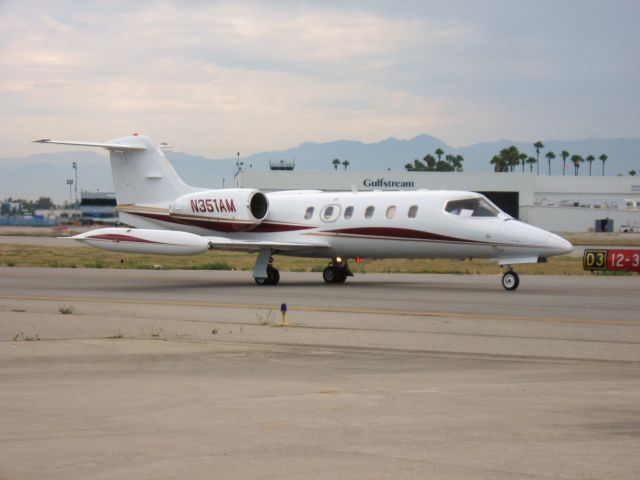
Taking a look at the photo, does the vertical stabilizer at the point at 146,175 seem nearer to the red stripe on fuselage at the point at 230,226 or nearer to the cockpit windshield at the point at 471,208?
the red stripe on fuselage at the point at 230,226

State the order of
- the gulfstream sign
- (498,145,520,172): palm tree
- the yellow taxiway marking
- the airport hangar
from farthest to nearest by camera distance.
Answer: (498,145,520,172): palm tree < the gulfstream sign < the airport hangar < the yellow taxiway marking

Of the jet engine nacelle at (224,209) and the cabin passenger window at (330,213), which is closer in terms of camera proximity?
the cabin passenger window at (330,213)

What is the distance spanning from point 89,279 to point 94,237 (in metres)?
4.02

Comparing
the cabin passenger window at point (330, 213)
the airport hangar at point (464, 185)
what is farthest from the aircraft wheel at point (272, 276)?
the airport hangar at point (464, 185)

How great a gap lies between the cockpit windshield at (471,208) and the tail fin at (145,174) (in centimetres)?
1019

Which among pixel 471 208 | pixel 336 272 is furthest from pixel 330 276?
pixel 471 208

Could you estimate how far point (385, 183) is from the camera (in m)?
95.1

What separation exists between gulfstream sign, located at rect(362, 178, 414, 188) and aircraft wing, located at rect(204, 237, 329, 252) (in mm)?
65280

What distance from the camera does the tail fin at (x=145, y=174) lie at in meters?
32.8

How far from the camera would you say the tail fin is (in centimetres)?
3284

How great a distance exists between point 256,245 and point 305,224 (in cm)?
205

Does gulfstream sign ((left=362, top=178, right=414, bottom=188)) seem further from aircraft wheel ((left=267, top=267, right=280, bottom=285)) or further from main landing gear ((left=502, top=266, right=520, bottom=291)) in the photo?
main landing gear ((left=502, top=266, right=520, bottom=291))

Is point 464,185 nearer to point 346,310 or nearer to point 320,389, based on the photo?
point 346,310

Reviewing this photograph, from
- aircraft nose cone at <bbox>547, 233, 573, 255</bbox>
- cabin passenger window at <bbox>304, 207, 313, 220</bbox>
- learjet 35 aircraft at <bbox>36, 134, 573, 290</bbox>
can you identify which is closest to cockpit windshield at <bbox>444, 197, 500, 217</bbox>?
learjet 35 aircraft at <bbox>36, 134, 573, 290</bbox>
